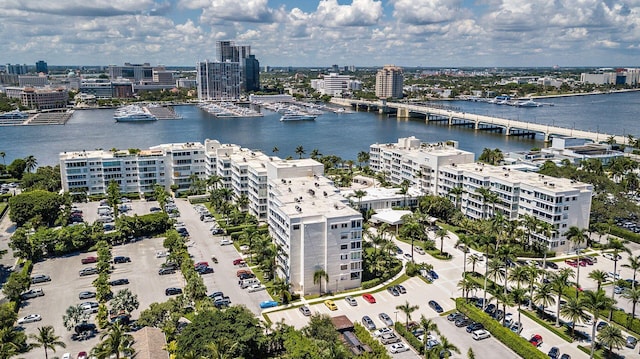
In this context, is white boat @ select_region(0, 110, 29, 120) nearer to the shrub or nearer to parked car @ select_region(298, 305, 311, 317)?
parked car @ select_region(298, 305, 311, 317)

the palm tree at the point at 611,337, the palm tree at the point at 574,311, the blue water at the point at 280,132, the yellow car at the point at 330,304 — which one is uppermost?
the blue water at the point at 280,132

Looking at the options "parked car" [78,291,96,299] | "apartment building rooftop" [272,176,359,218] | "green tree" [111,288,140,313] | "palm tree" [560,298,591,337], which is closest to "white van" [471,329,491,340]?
"palm tree" [560,298,591,337]

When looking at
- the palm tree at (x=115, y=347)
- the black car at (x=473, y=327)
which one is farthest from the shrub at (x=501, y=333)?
the palm tree at (x=115, y=347)

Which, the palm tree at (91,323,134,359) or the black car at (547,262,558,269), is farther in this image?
the black car at (547,262,558,269)

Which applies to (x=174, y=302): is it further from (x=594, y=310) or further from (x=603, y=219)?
(x=603, y=219)

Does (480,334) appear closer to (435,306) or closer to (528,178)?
(435,306)

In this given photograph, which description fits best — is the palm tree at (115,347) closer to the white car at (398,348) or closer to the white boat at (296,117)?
the white car at (398,348)
